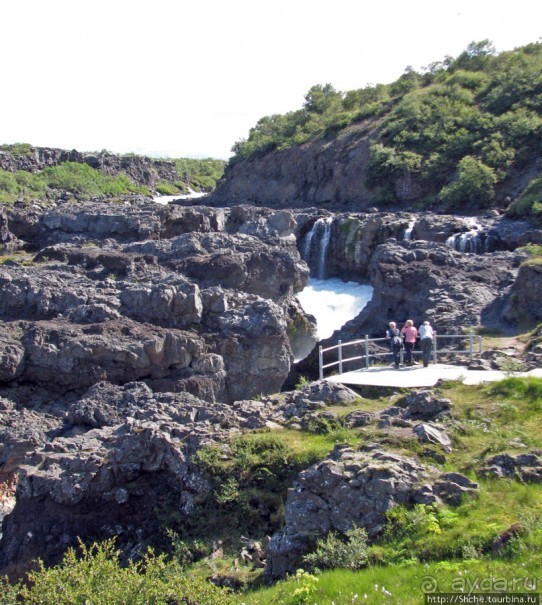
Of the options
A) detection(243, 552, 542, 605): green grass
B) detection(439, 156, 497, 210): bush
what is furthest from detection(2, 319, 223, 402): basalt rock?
detection(439, 156, 497, 210): bush

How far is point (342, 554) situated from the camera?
8.26m

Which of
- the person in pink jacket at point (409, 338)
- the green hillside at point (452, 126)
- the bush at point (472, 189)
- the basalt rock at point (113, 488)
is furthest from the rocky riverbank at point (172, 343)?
the green hillside at point (452, 126)

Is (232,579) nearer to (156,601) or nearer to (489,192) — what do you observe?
(156,601)

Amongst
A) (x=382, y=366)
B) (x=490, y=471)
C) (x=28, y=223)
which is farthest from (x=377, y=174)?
(x=490, y=471)

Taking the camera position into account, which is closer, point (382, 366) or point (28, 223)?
point (382, 366)

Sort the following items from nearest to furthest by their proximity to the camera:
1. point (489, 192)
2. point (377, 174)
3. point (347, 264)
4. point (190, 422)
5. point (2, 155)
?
point (190, 422) → point (347, 264) → point (489, 192) → point (377, 174) → point (2, 155)

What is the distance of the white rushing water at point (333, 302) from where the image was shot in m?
31.4

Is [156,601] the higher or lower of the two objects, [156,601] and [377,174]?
the lower

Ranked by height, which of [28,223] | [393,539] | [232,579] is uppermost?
[28,223]

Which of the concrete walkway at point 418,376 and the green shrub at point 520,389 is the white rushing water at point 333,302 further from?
the green shrub at point 520,389

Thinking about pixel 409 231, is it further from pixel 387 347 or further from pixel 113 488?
pixel 113 488

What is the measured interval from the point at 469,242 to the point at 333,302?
672cm

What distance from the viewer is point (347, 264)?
3869cm

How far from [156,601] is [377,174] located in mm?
46433
